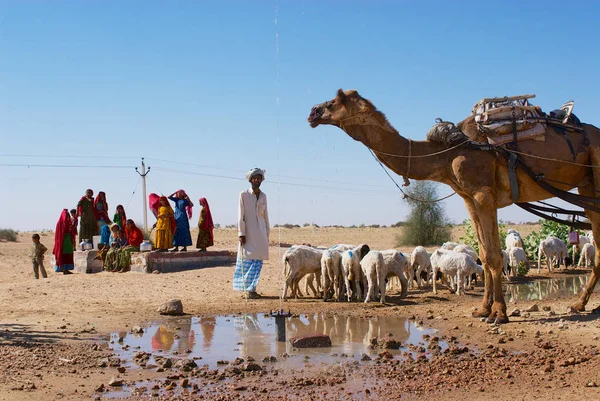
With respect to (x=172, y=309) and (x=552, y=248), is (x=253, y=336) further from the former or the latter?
(x=552, y=248)

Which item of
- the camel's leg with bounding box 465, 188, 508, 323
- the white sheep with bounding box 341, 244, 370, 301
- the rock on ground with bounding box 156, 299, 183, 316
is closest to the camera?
the camel's leg with bounding box 465, 188, 508, 323

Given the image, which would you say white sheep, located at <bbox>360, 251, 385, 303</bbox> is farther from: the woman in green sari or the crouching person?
the woman in green sari

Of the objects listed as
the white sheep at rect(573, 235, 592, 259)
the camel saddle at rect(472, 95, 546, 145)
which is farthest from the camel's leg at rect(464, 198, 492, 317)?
the white sheep at rect(573, 235, 592, 259)

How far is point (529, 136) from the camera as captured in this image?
9.91 m

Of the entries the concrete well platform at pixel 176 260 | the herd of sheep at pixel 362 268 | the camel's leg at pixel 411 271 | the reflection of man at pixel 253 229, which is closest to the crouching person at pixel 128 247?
the concrete well platform at pixel 176 260

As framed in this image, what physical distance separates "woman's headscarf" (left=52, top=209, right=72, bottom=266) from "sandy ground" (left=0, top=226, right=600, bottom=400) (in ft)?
18.6

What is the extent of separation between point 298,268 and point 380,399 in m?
7.23

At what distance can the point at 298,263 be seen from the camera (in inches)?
523

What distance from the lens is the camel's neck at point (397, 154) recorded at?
32.7ft

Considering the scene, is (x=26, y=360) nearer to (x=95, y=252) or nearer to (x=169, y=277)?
(x=169, y=277)

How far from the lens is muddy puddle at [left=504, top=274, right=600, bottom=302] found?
44.2ft

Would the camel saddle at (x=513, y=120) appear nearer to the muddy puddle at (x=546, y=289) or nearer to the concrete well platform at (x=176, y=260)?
the muddy puddle at (x=546, y=289)

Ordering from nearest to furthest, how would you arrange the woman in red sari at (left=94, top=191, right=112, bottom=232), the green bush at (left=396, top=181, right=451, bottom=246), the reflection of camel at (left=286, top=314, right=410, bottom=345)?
the reflection of camel at (left=286, top=314, right=410, bottom=345) → the woman in red sari at (left=94, top=191, right=112, bottom=232) → the green bush at (left=396, top=181, right=451, bottom=246)

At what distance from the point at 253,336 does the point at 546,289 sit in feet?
26.3
